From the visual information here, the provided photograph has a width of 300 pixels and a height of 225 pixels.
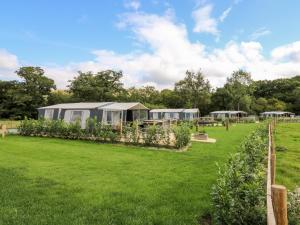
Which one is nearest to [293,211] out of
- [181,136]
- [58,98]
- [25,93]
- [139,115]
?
[181,136]

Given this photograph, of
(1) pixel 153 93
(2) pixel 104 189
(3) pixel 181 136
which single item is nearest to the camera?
(2) pixel 104 189

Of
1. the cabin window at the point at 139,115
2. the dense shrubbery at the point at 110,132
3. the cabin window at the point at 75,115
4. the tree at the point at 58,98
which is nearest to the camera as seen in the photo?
the dense shrubbery at the point at 110,132

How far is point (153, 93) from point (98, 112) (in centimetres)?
3697

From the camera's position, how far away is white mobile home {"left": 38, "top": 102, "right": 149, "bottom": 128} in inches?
848

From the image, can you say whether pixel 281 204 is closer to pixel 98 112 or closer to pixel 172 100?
pixel 98 112

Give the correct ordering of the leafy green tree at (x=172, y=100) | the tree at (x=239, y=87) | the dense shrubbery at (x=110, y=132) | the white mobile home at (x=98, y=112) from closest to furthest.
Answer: the dense shrubbery at (x=110, y=132), the white mobile home at (x=98, y=112), the leafy green tree at (x=172, y=100), the tree at (x=239, y=87)

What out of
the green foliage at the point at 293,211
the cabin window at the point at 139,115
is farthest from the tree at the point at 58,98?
the green foliage at the point at 293,211

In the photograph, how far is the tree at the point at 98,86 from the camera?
43.5m

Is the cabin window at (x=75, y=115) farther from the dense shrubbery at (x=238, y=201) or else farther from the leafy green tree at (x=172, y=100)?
the leafy green tree at (x=172, y=100)

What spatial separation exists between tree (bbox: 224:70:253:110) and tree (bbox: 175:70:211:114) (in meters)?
5.25

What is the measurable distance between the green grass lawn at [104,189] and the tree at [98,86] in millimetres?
33948

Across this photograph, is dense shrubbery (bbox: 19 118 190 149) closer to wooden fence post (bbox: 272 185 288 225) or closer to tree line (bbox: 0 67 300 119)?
wooden fence post (bbox: 272 185 288 225)

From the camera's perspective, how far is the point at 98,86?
44.3 m

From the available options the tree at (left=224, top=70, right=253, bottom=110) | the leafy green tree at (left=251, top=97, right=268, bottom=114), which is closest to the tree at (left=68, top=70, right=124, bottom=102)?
the tree at (left=224, top=70, right=253, bottom=110)
